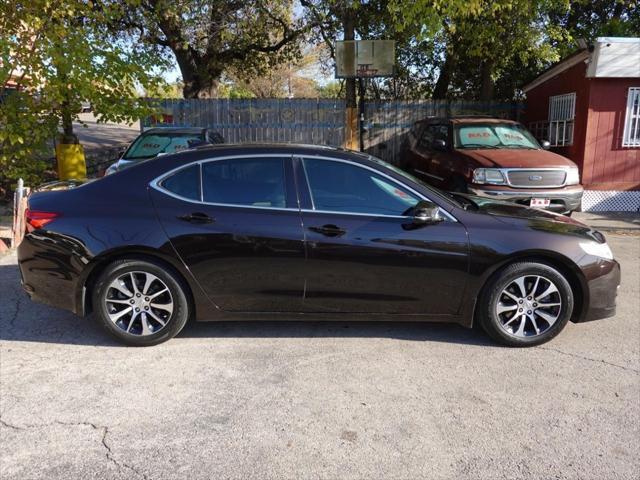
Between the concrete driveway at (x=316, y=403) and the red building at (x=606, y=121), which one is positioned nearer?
the concrete driveway at (x=316, y=403)

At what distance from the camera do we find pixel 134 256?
4.12m

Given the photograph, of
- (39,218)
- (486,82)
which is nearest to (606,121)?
(486,82)

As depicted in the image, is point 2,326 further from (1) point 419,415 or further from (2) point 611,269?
(2) point 611,269

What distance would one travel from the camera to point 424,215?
4.06m

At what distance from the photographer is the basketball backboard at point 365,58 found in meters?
13.6

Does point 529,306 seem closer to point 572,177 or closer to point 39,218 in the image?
point 39,218

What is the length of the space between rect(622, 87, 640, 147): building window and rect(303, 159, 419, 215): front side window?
8.98 metres

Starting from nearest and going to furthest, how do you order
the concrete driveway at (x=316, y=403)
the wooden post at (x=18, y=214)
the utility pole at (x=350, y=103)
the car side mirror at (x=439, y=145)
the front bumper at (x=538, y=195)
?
the concrete driveway at (x=316, y=403) → the wooden post at (x=18, y=214) → the front bumper at (x=538, y=195) → the car side mirror at (x=439, y=145) → the utility pole at (x=350, y=103)

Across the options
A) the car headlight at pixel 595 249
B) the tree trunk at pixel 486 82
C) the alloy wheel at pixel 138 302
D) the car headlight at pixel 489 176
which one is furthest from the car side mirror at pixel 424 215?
the tree trunk at pixel 486 82

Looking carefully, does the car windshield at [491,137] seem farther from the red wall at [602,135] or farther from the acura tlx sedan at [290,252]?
the acura tlx sedan at [290,252]

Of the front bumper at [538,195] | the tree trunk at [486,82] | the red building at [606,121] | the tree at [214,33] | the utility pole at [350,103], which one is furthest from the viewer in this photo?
the tree trunk at [486,82]

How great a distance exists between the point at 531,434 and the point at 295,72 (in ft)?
115

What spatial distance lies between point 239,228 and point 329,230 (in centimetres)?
70

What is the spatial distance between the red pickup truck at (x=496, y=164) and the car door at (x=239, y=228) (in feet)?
14.5
